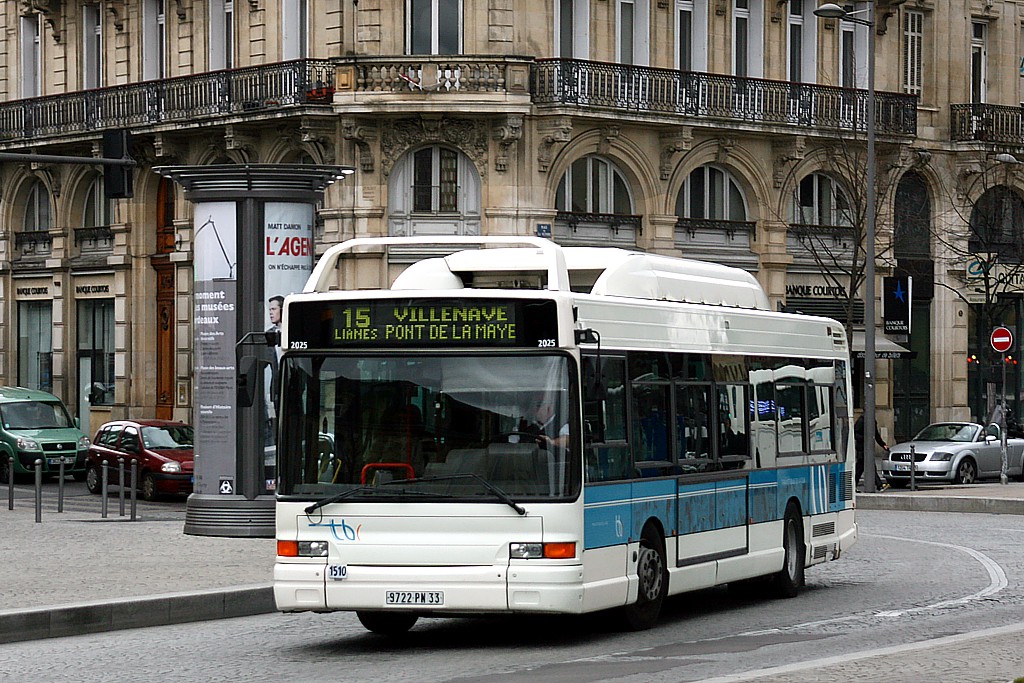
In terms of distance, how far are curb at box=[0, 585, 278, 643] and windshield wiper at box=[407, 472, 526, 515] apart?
3235mm

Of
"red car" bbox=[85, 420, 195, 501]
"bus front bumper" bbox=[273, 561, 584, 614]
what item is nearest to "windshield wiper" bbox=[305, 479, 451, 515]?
"bus front bumper" bbox=[273, 561, 584, 614]

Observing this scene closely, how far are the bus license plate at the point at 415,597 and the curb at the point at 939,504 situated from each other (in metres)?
18.6

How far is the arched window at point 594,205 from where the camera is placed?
4084 centimetres

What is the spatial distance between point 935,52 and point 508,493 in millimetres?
36903

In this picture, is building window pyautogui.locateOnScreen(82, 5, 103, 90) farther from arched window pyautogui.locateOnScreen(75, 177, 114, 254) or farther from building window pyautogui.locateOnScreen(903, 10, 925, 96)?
building window pyautogui.locateOnScreen(903, 10, 925, 96)

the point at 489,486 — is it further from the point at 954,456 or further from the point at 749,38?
the point at 749,38

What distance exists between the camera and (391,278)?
3956 centimetres

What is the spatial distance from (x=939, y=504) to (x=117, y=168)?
1365 cm

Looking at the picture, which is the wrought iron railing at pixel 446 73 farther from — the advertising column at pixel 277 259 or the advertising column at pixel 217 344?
the advertising column at pixel 217 344

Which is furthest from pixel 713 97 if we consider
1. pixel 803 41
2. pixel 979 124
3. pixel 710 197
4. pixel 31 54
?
pixel 31 54

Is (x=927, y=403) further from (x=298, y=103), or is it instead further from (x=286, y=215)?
(x=286, y=215)

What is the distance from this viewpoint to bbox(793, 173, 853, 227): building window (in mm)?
45062

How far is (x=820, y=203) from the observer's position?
45531 millimetres

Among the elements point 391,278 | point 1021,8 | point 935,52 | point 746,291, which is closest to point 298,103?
point 391,278
